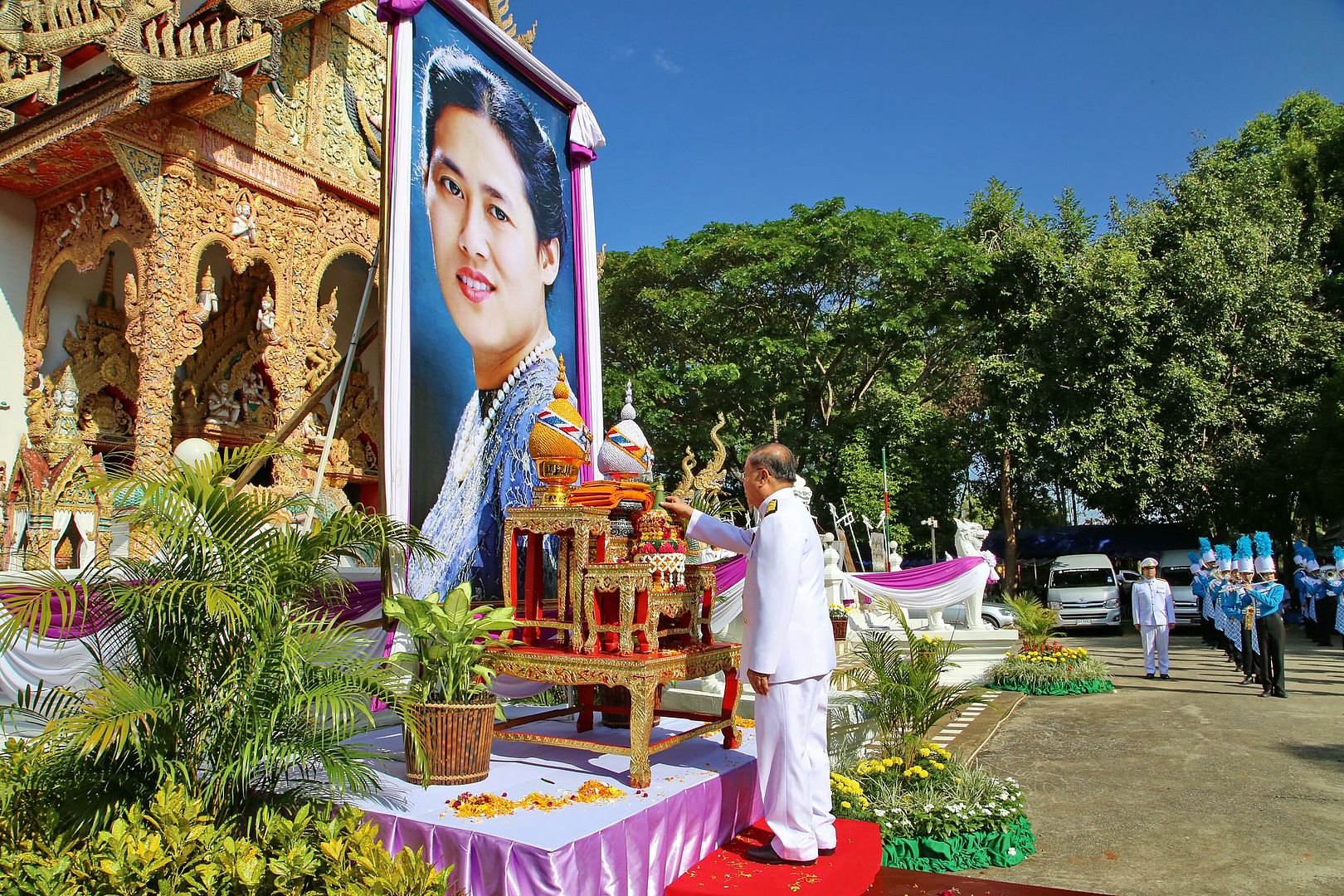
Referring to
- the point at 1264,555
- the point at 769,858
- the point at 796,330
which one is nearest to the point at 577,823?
the point at 769,858

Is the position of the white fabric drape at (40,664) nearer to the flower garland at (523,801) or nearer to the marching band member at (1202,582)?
the flower garland at (523,801)

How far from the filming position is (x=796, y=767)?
3426mm

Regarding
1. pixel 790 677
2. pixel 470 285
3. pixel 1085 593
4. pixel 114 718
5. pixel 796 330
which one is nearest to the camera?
pixel 114 718

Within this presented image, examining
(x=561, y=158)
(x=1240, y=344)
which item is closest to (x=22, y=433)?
(x=561, y=158)

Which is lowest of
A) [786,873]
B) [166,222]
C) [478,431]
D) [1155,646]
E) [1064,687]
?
[1064,687]

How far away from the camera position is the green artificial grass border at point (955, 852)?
4488 mm

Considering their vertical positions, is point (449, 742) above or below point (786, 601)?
below

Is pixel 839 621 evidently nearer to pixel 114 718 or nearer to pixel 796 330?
pixel 114 718

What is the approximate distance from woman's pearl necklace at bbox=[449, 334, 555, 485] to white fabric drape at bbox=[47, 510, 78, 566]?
494 cm

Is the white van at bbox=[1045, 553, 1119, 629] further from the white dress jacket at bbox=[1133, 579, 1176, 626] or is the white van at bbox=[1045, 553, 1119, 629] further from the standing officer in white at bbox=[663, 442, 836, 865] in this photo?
the standing officer in white at bbox=[663, 442, 836, 865]

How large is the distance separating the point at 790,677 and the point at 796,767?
0.35 m

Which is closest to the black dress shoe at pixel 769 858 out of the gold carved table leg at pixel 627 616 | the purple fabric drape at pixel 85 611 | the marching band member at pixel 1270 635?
the gold carved table leg at pixel 627 616

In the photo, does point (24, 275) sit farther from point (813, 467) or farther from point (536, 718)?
point (813, 467)

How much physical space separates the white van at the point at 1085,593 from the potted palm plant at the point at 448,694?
53.9 ft
